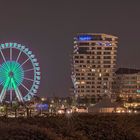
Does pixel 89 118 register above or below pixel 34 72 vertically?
below

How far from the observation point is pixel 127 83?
160625 millimetres

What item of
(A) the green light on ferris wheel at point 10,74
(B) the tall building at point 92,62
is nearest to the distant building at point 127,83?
(B) the tall building at point 92,62

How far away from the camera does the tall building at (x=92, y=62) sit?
146 metres

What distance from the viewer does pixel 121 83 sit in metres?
161

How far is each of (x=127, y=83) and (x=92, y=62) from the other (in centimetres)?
1836

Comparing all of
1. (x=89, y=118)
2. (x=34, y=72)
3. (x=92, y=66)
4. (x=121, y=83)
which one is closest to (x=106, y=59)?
(x=92, y=66)

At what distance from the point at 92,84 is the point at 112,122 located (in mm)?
118499

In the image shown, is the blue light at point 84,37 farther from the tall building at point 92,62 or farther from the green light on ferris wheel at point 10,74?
the green light on ferris wheel at point 10,74

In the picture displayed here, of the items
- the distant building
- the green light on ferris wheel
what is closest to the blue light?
the distant building

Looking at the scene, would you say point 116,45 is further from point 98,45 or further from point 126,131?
point 126,131

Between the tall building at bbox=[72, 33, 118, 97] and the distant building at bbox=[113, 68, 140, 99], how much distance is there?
23.0 ft

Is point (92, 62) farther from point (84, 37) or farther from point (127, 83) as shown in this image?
point (127, 83)

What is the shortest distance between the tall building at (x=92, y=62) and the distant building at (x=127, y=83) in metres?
7.00

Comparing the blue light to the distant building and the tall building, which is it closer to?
the tall building
